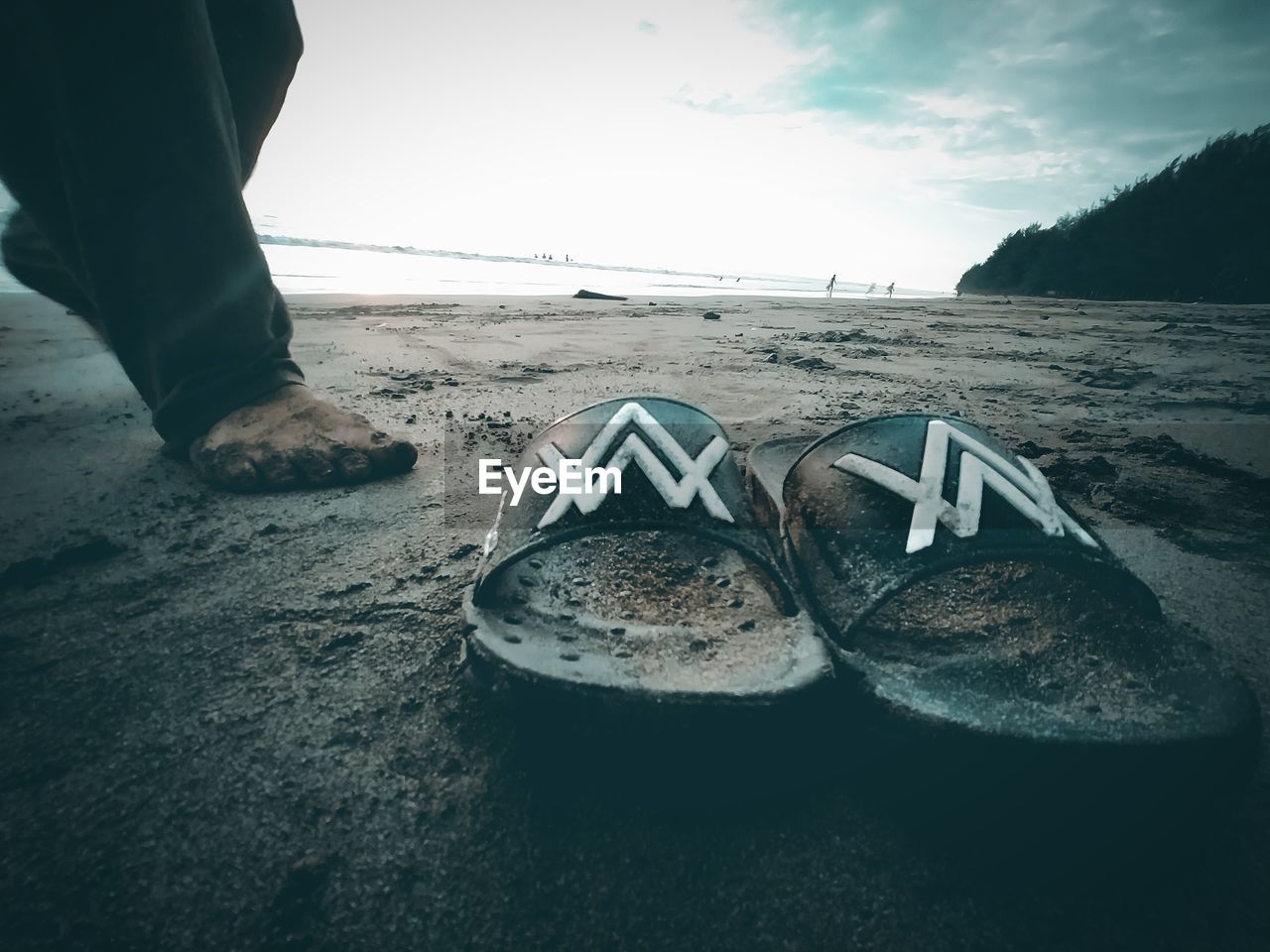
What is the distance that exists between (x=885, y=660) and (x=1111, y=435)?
234 centimetres

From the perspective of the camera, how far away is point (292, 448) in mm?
1819

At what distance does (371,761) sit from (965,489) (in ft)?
3.83

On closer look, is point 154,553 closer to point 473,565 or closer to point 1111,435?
point 473,565

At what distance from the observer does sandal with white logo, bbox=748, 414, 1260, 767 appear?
774mm

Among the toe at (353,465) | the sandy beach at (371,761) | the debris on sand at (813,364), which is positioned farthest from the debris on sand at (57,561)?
the debris on sand at (813,364)

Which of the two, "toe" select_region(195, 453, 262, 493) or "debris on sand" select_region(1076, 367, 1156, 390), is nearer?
"toe" select_region(195, 453, 262, 493)

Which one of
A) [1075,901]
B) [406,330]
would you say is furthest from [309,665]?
[406,330]

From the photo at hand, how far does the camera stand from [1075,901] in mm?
694

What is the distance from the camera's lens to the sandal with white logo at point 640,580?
0.84 meters

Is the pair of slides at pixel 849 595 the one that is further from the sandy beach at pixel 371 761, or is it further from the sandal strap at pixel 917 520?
the sandy beach at pixel 371 761

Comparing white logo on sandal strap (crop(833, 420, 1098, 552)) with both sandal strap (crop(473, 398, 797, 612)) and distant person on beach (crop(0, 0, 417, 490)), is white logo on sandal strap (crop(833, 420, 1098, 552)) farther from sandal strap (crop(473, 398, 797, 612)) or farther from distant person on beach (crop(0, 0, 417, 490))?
distant person on beach (crop(0, 0, 417, 490))

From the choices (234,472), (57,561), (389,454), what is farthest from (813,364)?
(57,561)

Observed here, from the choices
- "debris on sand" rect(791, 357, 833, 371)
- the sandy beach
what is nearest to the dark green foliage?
"debris on sand" rect(791, 357, 833, 371)

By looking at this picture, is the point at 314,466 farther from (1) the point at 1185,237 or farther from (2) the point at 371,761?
(1) the point at 1185,237
